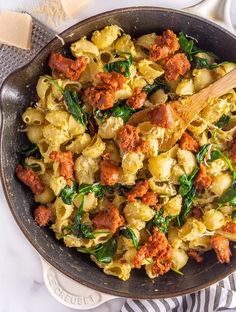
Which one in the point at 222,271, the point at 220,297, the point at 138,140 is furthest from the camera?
the point at 220,297

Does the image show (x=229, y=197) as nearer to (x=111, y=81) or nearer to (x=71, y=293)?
(x=111, y=81)

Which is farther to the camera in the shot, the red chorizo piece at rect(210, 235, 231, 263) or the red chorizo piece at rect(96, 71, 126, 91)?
the red chorizo piece at rect(210, 235, 231, 263)

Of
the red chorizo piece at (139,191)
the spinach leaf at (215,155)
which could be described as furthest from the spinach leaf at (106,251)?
the spinach leaf at (215,155)

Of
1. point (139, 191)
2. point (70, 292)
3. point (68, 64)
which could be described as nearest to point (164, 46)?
point (68, 64)

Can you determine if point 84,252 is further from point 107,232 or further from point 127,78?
point 127,78

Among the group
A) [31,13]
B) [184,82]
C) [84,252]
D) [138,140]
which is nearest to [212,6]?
[184,82]

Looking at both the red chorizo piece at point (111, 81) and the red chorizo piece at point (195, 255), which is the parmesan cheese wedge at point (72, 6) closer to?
the red chorizo piece at point (111, 81)

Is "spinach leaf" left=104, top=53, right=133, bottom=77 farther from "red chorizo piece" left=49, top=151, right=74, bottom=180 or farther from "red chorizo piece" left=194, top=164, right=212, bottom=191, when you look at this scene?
"red chorizo piece" left=194, top=164, right=212, bottom=191

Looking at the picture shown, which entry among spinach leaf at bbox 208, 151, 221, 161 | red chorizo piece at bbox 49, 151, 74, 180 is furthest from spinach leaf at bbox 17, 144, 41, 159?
spinach leaf at bbox 208, 151, 221, 161
